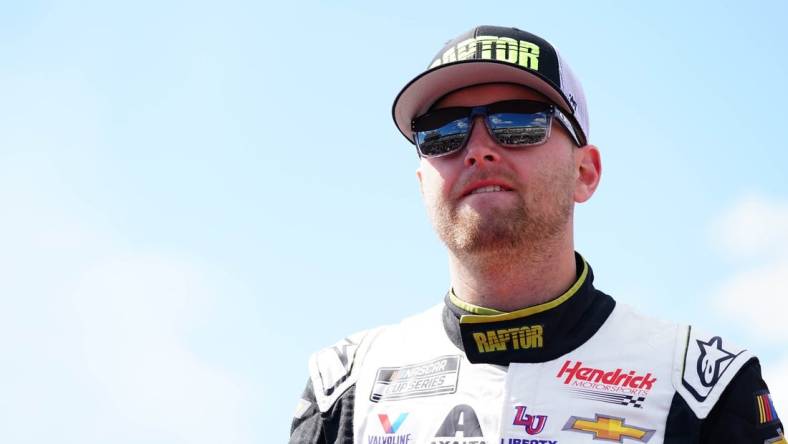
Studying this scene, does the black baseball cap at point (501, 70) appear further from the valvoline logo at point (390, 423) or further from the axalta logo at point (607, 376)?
the valvoline logo at point (390, 423)

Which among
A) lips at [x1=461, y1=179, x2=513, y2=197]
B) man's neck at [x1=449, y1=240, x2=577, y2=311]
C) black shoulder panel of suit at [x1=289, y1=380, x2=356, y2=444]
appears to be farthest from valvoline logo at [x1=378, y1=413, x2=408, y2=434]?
lips at [x1=461, y1=179, x2=513, y2=197]

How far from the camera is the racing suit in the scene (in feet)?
14.9

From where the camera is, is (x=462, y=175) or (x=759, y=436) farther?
(x=462, y=175)

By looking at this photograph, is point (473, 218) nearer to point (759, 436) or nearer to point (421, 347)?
point (421, 347)

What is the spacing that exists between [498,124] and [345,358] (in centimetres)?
173

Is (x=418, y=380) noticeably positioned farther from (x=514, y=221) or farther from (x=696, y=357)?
(x=696, y=357)

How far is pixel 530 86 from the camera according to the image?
5301mm

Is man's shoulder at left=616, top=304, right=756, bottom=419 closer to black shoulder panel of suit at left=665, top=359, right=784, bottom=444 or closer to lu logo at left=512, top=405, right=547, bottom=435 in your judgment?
black shoulder panel of suit at left=665, top=359, right=784, bottom=444

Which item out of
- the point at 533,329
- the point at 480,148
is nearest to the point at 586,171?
the point at 480,148

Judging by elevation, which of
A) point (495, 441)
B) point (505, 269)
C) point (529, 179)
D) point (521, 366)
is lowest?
point (495, 441)

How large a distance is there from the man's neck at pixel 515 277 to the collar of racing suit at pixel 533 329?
3.3 inches

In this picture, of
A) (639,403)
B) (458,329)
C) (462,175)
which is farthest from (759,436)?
(462,175)

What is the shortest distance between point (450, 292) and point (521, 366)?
793mm

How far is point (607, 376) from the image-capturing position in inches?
187
